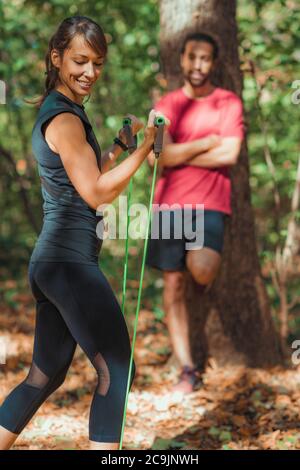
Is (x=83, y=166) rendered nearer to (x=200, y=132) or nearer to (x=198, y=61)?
(x=200, y=132)

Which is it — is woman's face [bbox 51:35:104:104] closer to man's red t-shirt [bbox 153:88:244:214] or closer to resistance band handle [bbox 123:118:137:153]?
Answer: resistance band handle [bbox 123:118:137:153]

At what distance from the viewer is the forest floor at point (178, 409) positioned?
13.2 feet

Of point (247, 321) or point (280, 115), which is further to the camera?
point (280, 115)

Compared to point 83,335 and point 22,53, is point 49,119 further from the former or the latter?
point 22,53

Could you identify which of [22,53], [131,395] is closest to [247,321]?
[131,395]

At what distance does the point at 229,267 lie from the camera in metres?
4.94

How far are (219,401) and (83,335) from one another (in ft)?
6.62

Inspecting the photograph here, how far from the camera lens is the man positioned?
452cm

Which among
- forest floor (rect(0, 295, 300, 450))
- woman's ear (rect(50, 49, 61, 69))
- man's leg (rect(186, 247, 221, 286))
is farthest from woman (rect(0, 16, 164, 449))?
man's leg (rect(186, 247, 221, 286))

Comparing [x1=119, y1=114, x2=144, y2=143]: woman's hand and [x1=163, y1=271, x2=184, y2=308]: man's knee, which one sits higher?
[x1=119, y1=114, x2=144, y2=143]: woman's hand

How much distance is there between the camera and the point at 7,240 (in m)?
7.91

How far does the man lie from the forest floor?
0.73 feet

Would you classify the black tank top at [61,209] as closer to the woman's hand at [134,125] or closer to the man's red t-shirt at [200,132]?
the woman's hand at [134,125]

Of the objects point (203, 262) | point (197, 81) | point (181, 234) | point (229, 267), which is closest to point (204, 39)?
point (197, 81)
